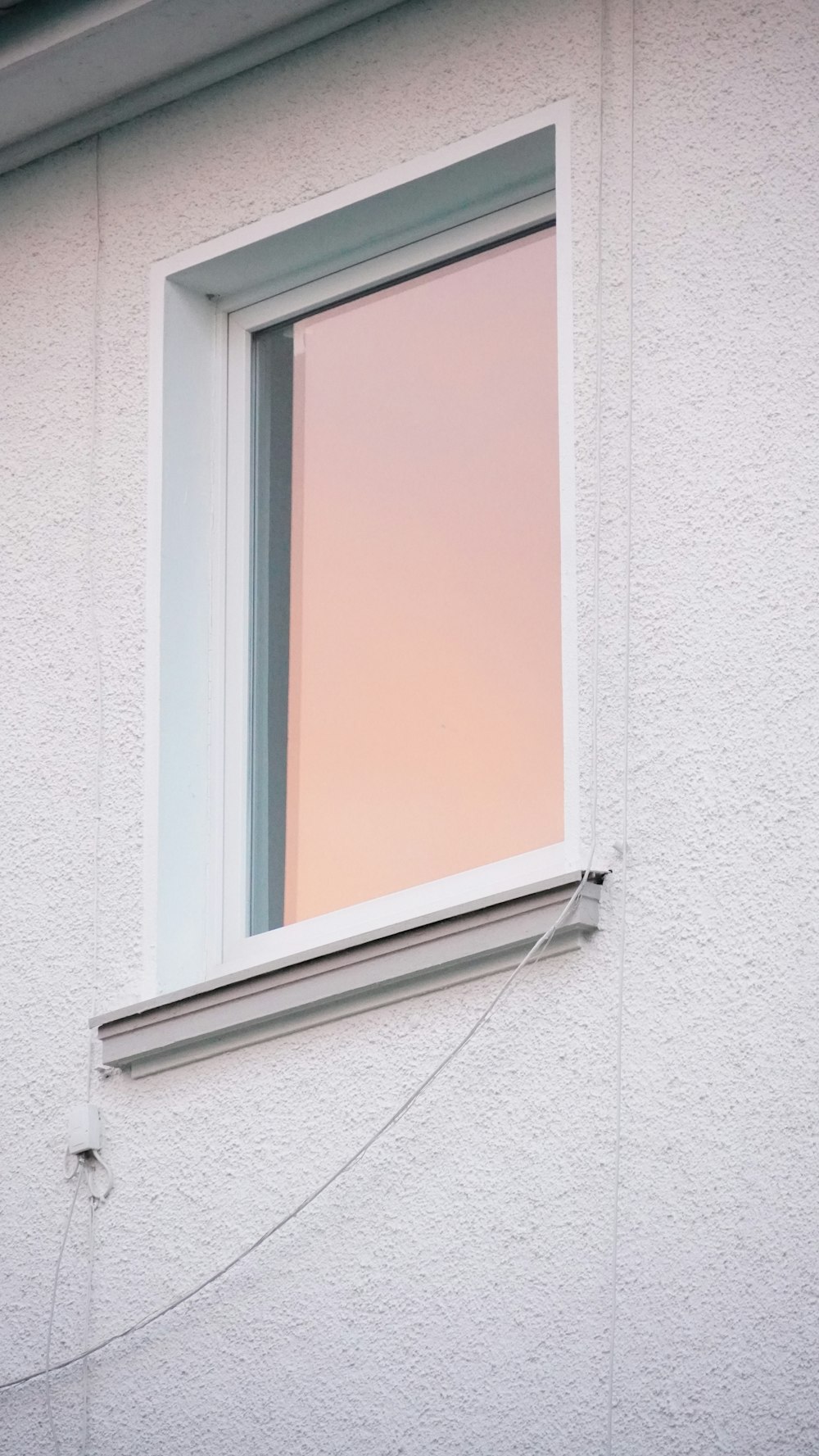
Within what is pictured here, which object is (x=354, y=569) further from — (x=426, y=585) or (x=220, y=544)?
(x=220, y=544)

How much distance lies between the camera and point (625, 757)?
325cm

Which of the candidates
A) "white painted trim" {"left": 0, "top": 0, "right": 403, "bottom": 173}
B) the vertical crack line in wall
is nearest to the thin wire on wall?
"white painted trim" {"left": 0, "top": 0, "right": 403, "bottom": 173}

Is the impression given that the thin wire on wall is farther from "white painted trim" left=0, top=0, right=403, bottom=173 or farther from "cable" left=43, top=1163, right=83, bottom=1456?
"white painted trim" left=0, top=0, right=403, bottom=173

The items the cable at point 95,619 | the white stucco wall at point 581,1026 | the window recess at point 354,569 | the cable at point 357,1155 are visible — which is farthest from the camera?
the cable at point 95,619

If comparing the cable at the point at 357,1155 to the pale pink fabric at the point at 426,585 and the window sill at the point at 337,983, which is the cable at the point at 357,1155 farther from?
the pale pink fabric at the point at 426,585

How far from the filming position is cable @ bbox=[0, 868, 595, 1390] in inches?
125

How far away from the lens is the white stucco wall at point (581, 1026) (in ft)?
9.70

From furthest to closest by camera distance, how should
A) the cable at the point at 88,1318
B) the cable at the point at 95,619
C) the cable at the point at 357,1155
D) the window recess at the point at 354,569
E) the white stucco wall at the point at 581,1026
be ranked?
the cable at the point at 95,619 → the window recess at the point at 354,569 → the cable at the point at 88,1318 → the cable at the point at 357,1155 → the white stucco wall at the point at 581,1026

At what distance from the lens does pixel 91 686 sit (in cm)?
399

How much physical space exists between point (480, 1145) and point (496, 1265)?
20 cm

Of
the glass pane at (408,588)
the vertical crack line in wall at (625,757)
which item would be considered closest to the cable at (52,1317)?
the glass pane at (408,588)

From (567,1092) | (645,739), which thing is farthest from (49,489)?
(567,1092)

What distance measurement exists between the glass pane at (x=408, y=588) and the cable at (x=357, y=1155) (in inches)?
16.0

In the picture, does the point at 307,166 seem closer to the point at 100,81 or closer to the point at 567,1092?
the point at 100,81
